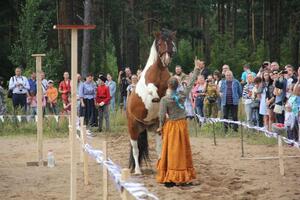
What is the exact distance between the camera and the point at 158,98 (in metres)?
12.4

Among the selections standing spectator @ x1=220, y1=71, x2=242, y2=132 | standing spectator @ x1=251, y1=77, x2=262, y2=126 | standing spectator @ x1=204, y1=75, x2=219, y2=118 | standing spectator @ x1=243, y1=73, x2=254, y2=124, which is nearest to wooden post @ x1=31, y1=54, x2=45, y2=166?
standing spectator @ x1=220, y1=71, x2=242, y2=132

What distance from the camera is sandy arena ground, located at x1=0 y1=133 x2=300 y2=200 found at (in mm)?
10641

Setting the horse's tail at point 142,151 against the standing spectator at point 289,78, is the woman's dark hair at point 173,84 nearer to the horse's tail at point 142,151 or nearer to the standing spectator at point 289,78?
the horse's tail at point 142,151

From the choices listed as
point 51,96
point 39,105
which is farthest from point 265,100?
point 51,96

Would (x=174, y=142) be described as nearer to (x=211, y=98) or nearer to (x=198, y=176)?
(x=198, y=176)

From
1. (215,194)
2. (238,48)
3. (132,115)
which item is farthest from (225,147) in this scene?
(238,48)

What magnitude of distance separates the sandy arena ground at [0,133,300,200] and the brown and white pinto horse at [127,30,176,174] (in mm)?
527

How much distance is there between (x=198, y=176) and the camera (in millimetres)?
12320

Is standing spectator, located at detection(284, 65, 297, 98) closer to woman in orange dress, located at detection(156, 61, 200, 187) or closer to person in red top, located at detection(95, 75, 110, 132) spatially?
woman in orange dress, located at detection(156, 61, 200, 187)

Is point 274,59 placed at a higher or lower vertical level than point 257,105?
higher

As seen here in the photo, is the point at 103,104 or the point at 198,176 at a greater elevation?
the point at 103,104

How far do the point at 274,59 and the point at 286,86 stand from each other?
18.6 m

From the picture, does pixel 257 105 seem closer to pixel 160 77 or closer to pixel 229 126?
pixel 229 126

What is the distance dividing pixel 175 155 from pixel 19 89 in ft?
39.7
